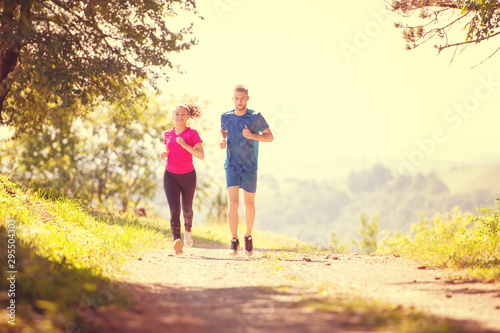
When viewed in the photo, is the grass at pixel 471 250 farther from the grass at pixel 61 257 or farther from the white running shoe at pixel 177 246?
the white running shoe at pixel 177 246

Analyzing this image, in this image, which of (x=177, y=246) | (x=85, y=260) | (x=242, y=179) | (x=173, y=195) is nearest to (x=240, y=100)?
(x=242, y=179)

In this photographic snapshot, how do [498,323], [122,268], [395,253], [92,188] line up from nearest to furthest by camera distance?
[498,323]
[122,268]
[395,253]
[92,188]

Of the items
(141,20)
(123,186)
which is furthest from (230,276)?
(123,186)

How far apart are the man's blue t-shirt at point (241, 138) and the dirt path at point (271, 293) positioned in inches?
65.3

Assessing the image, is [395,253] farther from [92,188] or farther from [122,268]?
[92,188]

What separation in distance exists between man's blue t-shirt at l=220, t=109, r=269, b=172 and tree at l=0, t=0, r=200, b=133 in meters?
4.88

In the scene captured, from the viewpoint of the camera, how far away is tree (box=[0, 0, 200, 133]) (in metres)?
12.1

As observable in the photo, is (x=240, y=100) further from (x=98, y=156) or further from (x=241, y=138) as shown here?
(x=98, y=156)

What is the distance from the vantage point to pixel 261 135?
28.2ft

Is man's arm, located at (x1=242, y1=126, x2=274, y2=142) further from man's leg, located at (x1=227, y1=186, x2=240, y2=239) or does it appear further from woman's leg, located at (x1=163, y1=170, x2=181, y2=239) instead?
woman's leg, located at (x1=163, y1=170, x2=181, y2=239)

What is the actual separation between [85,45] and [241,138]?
20.5 feet

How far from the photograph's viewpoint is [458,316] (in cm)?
470

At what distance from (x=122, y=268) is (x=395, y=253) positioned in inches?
215

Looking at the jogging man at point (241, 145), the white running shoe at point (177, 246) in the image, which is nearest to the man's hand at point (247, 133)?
the jogging man at point (241, 145)
